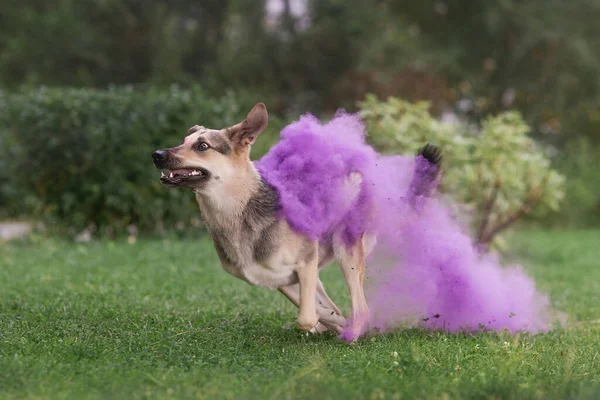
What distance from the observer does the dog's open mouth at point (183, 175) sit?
536 centimetres

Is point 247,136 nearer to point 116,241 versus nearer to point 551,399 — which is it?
point 551,399

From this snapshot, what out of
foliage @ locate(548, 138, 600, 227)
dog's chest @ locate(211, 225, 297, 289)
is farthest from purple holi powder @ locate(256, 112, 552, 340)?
foliage @ locate(548, 138, 600, 227)

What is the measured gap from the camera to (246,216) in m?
5.75

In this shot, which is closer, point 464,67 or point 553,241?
point 553,241

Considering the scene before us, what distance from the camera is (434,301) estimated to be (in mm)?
6871

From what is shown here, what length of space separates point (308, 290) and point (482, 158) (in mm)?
7065

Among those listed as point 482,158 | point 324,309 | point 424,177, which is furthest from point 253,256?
Answer: point 482,158

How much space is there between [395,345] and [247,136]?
1924mm

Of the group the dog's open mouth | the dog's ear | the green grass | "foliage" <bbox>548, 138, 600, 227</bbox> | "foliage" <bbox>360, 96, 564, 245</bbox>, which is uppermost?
"foliage" <bbox>548, 138, 600, 227</bbox>

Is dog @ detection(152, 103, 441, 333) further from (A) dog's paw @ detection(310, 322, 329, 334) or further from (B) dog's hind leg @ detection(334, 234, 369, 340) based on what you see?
(A) dog's paw @ detection(310, 322, 329, 334)

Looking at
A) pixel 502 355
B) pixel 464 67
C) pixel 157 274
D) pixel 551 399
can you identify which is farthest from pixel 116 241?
pixel 464 67

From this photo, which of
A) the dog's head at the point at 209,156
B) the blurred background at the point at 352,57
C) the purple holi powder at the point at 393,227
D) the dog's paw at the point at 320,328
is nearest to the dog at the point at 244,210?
the dog's head at the point at 209,156

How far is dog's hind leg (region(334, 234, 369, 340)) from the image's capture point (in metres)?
6.18

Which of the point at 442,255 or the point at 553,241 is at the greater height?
the point at 553,241
